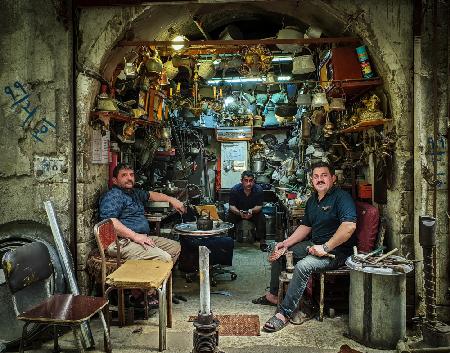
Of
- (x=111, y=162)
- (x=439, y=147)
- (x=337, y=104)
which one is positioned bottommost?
(x=111, y=162)

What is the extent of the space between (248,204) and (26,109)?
5.65 meters

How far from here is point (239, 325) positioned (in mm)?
5078

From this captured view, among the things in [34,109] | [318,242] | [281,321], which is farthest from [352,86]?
[34,109]

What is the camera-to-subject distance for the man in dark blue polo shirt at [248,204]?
378 inches

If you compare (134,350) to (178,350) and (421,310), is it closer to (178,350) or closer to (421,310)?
(178,350)

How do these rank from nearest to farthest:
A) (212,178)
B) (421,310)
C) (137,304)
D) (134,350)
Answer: (134,350) → (421,310) → (137,304) → (212,178)

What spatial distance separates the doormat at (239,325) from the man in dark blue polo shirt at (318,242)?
18 centimetres

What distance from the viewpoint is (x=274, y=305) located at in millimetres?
5762

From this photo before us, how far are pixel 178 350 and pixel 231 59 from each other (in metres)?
5.10

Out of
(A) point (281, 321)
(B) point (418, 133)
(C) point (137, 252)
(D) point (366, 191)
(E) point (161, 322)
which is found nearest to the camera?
(E) point (161, 322)

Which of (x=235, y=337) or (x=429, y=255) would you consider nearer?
(x=429, y=255)

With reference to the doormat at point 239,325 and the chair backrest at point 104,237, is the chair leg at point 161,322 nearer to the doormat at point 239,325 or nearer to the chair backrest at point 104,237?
the doormat at point 239,325

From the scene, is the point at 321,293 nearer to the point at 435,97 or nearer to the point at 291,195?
the point at 435,97

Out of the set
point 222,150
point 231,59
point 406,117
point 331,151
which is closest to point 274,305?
point 406,117
